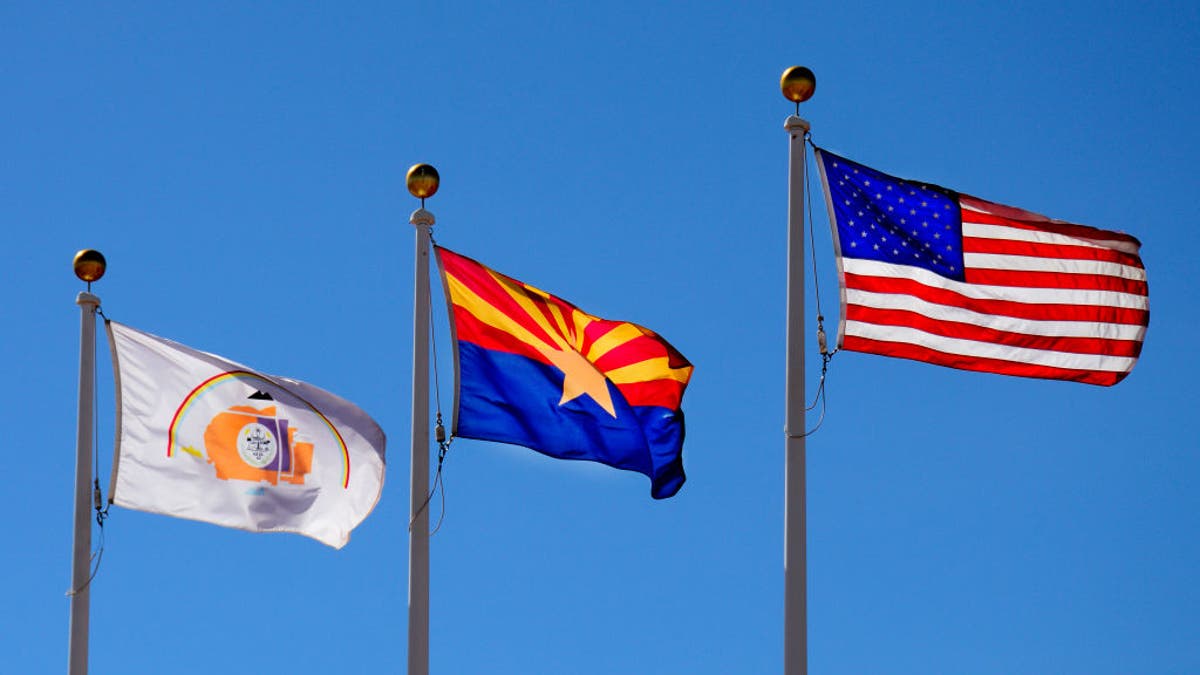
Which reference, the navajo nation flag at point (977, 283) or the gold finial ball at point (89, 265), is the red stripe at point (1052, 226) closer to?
the navajo nation flag at point (977, 283)

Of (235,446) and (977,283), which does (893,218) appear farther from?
(235,446)

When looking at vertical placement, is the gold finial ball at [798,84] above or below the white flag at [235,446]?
above

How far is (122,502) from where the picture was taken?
23469 mm

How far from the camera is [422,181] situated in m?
24.2

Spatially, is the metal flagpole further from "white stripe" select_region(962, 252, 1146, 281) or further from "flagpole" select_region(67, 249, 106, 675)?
"white stripe" select_region(962, 252, 1146, 281)

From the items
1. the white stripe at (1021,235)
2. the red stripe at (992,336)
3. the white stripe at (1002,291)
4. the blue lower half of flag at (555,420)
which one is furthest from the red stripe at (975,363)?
the blue lower half of flag at (555,420)

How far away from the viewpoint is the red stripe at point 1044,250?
960 inches

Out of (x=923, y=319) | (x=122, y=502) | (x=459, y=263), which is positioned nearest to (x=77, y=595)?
(x=122, y=502)

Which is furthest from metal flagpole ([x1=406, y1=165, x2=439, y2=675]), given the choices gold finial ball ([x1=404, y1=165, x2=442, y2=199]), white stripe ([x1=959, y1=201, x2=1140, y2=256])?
white stripe ([x1=959, y1=201, x2=1140, y2=256])

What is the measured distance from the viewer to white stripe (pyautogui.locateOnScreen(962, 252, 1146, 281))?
2428 centimetres

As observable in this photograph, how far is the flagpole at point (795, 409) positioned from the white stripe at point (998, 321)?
80 centimetres

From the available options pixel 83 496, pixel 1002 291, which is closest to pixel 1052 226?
pixel 1002 291

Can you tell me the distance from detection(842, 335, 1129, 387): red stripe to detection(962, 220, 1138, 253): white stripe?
1501 millimetres

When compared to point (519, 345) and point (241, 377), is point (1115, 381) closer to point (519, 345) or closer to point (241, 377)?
point (519, 345)
